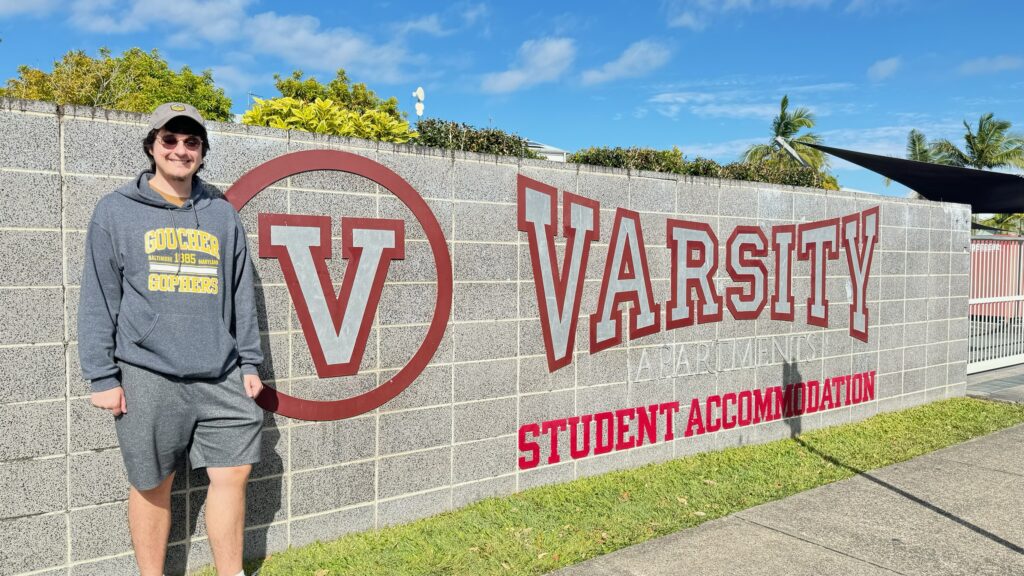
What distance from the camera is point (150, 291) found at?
305 centimetres

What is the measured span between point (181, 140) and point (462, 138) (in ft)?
9.49

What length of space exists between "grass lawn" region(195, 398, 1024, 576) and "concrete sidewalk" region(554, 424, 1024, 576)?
0.19 m

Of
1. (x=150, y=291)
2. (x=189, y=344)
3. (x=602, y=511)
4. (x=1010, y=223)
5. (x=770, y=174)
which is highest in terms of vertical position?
(x=1010, y=223)

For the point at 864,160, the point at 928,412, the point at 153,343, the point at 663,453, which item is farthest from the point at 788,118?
the point at 153,343

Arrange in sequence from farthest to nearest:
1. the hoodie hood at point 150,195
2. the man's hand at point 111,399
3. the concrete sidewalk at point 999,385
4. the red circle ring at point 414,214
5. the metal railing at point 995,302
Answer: the metal railing at point 995,302 < the concrete sidewalk at point 999,385 < the red circle ring at point 414,214 < the hoodie hood at point 150,195 < the man's hand at point 111,399

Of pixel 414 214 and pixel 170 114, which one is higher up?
pixel 170 114

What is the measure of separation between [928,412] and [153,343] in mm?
7652

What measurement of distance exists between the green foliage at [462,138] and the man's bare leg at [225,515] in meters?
3.23

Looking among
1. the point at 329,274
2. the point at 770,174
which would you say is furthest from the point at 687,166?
the point at 329,274

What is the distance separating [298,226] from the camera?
4008 millimetres

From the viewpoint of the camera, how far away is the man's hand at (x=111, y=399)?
3012 millimetres

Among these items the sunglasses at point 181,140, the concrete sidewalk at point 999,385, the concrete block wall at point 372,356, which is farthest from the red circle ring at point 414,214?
the concrete sidewalk at point 999,385

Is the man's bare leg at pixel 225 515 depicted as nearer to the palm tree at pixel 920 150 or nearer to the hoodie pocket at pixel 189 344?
the hoodie pocket at pixel 189 344

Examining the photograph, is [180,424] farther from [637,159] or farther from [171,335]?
[637,159]
